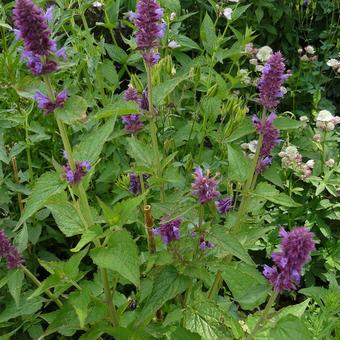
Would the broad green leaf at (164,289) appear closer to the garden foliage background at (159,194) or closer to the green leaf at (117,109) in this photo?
the garden foliage background at (159,194)

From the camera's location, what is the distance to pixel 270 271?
1.55 meters

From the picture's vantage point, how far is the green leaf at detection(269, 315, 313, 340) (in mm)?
1509

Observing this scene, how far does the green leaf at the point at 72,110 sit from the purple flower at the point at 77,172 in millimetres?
184

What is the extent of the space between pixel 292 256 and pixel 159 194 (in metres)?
1.21

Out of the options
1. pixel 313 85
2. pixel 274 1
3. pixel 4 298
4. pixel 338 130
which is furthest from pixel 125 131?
pixel 274 1

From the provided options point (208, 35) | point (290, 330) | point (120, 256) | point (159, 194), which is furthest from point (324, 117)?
point (120, 256)

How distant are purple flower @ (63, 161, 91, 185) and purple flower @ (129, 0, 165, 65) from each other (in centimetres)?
41

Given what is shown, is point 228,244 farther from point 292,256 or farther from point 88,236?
point 88,236

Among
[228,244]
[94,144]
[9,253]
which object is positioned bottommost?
[9,253]

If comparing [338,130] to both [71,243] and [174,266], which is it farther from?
[174,266]

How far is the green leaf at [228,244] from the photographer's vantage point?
1529 mm

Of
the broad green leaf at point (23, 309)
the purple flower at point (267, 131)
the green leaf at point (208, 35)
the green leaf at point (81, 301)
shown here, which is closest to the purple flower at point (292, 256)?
the purple flower at point (267, 131)

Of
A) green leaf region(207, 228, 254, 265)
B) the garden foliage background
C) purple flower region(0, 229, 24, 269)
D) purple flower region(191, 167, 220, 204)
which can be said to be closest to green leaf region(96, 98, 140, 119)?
the garden foliage background

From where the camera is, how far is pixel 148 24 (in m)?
1.66
